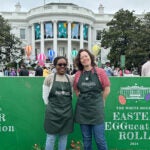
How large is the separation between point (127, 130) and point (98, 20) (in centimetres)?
7099

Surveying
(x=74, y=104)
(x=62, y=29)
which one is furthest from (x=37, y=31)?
(x=74, y=104)

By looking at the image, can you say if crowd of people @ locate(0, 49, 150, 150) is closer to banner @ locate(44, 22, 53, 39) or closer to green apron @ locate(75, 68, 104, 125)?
green apron @ locate(75, 68, 104, 125)

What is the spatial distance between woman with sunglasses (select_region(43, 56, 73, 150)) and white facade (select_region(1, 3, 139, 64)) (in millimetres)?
61338

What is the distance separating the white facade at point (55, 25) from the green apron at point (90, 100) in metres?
61.4

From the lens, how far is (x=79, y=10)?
70.0 meters

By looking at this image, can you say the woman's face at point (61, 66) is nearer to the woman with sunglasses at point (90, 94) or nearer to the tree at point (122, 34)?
the woman with sunglasses at point (90, 94)

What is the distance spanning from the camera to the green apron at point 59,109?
4988 mm

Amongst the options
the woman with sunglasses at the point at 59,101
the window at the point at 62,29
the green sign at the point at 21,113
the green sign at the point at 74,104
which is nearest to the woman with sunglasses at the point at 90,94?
the woman with sunglasses at the point at 59,101

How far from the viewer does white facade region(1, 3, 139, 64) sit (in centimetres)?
6844

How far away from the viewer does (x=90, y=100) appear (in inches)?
196

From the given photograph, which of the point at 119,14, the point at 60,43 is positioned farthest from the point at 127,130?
the point at 60,43

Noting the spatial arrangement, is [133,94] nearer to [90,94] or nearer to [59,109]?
[90,94]

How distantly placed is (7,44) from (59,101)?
40.1 m

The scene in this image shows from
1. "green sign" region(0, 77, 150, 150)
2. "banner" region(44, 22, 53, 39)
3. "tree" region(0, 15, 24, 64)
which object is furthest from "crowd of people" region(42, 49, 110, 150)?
"banner" region(44, 22, 53, 39)
